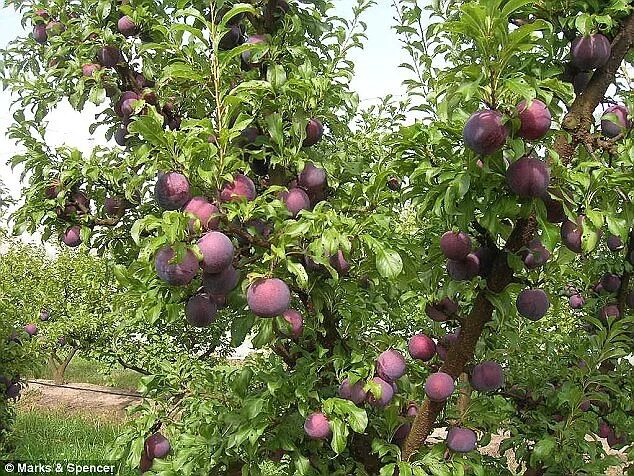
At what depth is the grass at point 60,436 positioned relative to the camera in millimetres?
6188

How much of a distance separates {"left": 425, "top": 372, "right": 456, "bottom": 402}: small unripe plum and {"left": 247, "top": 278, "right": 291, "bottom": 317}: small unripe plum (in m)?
0.57

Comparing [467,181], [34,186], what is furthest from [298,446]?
[34,186]

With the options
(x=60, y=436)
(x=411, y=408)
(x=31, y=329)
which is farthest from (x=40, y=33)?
(x=60, y=436)

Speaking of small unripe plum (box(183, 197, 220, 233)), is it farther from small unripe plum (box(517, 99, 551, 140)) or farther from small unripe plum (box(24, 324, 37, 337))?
small unripe plum (box(24, 324, 37, 337))

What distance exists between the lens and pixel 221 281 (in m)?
1.66

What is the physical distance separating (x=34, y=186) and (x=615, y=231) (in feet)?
7.42

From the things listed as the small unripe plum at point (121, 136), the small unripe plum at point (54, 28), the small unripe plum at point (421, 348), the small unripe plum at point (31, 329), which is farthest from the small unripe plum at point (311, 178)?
the small unripe plum at point (31, 329)

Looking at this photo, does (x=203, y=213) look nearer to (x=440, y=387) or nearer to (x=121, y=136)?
(x=440, y=387)

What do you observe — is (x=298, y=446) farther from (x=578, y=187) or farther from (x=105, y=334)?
(x=105, y=334)

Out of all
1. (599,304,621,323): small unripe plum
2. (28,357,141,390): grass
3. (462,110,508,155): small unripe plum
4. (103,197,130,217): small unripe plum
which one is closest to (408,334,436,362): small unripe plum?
(462,110,508,155): small unripe plum

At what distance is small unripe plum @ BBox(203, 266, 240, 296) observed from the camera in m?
1.65

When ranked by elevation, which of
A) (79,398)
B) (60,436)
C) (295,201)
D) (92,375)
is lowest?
(92,375)

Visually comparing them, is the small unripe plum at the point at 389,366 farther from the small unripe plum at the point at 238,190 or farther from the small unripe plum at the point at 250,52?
the small unripe plum at the point at 250,52

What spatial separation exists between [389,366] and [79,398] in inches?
370
